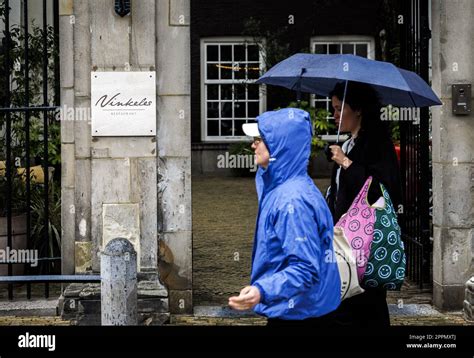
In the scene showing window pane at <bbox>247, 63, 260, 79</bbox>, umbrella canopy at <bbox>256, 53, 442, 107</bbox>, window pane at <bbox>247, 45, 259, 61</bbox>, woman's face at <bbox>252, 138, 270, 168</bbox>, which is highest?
window pane at <bbox>247, 45, 259, 61</bbox>

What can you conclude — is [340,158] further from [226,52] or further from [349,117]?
[226,52]

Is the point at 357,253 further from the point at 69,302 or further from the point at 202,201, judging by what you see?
the point at 202,201

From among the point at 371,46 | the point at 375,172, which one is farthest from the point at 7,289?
the point at 371,46

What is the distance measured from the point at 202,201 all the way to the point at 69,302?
9.02m

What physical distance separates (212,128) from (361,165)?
18.0 meters

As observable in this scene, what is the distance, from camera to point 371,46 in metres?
22.7

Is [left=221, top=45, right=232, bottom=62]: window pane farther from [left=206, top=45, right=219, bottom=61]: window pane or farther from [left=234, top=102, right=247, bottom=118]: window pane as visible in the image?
[left=234, top=102, right=247, bottom=118]: window pane

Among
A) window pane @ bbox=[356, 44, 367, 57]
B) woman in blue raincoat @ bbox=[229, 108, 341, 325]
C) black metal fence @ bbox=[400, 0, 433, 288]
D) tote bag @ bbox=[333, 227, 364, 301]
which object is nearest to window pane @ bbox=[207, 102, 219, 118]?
window pane @ bbox=[356, 44, 367, 57]

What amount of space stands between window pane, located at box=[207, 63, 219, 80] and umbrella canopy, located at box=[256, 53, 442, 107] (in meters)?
16.9

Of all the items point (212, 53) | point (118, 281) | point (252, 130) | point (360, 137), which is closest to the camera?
point (252, 130)

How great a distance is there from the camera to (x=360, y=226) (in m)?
4.96

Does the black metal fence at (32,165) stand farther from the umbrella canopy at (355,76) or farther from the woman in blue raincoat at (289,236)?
the woman in blue raincoat at (289,236)

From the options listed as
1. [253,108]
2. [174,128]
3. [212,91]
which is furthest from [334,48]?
[174,128]

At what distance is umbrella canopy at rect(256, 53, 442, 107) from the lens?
215 inches
